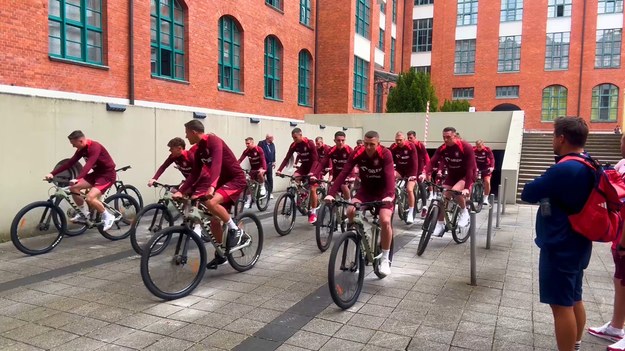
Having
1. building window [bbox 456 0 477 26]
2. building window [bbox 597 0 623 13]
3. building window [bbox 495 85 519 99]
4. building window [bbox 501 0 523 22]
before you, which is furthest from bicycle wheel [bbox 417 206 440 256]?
building window [bbox 597 0 623 13]

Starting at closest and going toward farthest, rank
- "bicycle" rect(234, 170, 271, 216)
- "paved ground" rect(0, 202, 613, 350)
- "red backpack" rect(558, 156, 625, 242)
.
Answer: "red backpack" rect(558, 156, 625, 242) < "paved ground" rect(0, 202, 613, 350) < "bicycle" rect(234, 170, 271, 216)

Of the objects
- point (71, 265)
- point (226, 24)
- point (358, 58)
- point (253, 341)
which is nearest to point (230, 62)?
point (226, 24)

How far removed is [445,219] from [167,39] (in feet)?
41.7

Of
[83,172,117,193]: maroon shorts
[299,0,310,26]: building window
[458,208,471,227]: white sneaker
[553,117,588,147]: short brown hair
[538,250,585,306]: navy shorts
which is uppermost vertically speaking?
[299,0,310,26]: building window

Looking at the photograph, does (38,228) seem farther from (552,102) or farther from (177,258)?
(552,102)

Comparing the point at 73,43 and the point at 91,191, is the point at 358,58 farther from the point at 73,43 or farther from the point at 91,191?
the point at 91,191

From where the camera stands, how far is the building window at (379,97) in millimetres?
36719

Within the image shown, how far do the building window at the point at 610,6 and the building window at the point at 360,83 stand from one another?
71.1 feet

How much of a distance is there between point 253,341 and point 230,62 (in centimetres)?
1762

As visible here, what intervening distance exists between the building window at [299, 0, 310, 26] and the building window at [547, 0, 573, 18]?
24043mm

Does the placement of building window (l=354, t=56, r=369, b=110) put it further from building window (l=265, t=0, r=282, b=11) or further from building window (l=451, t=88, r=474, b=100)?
building window (l=451, t=88, r=474, b=100)

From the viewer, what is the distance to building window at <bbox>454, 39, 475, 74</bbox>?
139 feet

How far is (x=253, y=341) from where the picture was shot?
156 inches

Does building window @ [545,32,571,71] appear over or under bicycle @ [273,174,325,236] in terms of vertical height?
over
